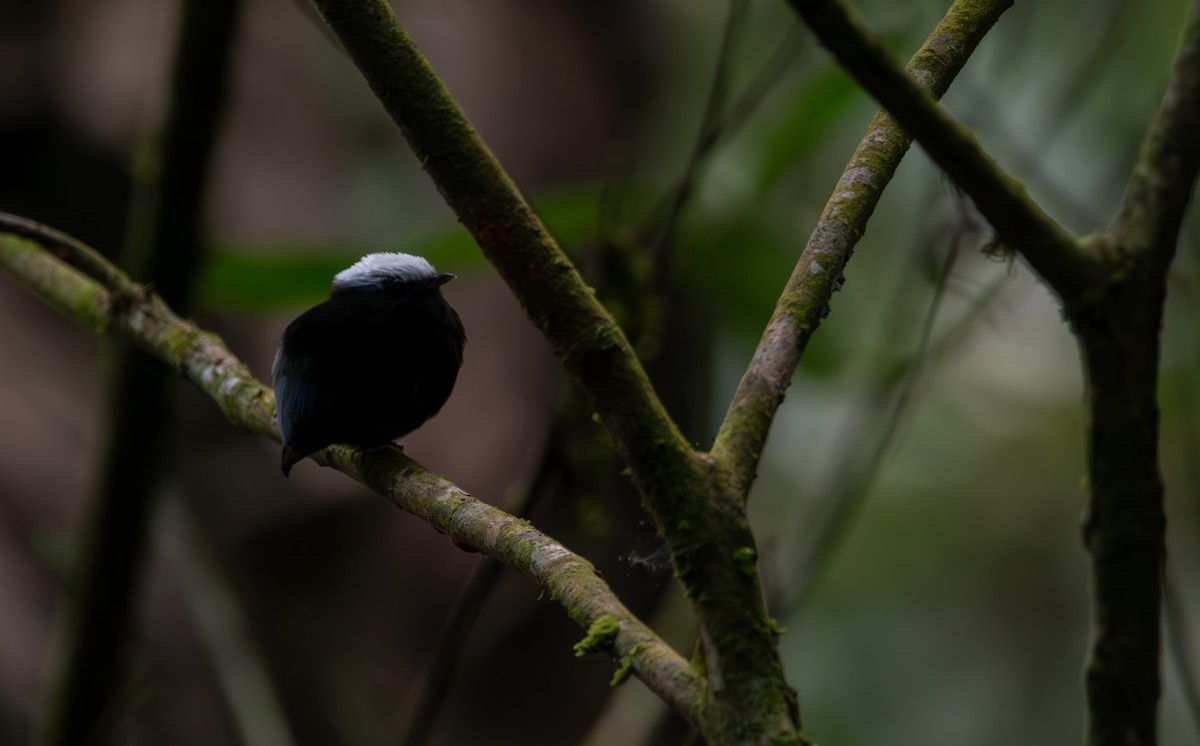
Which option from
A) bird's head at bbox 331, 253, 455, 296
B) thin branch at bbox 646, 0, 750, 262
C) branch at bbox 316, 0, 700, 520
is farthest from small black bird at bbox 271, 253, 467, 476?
branch at bbox 316, 0, 700, 520

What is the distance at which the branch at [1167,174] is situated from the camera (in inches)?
35.4

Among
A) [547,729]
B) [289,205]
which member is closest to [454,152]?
[547,729]

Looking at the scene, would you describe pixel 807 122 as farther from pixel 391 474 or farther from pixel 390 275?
pixel 391 474

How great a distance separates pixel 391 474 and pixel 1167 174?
131cm

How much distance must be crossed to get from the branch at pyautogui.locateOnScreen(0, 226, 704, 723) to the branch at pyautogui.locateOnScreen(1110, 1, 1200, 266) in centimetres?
55

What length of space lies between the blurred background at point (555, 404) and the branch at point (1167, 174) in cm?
198

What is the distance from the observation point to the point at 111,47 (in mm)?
4809

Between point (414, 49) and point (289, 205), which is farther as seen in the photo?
point (289, 205)

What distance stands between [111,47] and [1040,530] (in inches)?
184

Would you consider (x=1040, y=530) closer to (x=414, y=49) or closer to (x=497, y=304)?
(x=497, y=304)

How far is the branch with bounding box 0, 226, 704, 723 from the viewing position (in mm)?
1166

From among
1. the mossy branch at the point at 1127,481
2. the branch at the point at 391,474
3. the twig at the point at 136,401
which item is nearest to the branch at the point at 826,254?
the branch at the point at 391,474

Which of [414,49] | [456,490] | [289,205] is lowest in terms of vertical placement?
[456,490]

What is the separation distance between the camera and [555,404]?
11.4ft
